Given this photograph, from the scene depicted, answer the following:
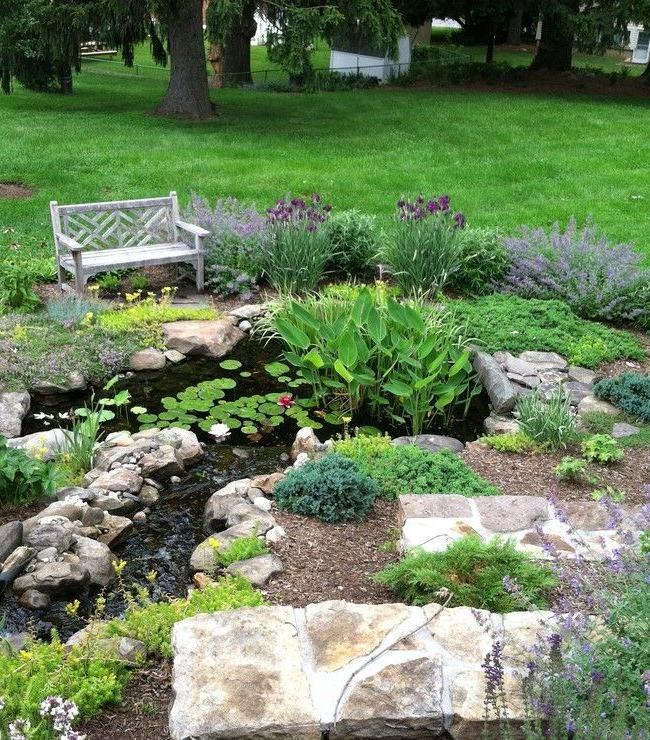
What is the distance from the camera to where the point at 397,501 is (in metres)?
5.00

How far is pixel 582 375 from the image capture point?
6969 mm

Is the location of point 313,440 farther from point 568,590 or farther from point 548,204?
point 548,204

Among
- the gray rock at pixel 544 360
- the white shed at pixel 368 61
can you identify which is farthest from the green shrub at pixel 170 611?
the white shed at pixel 368 61

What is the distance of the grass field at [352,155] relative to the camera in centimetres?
1145

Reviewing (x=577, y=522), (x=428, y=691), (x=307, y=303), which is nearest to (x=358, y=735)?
(x=428, y=691)

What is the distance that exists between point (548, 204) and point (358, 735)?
379 inches

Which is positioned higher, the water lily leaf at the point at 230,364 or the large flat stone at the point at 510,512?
the large flat stone at the point at 510,512

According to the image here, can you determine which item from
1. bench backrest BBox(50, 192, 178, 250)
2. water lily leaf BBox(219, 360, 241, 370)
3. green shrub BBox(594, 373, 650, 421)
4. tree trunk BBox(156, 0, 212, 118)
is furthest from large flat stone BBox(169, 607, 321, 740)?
tree trunk BBox(156, 0, 212, 118)

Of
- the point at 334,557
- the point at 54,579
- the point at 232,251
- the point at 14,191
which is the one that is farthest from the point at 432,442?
the point at 14,191

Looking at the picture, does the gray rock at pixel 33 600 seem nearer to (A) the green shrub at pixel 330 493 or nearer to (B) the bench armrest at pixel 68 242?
(A) the green shrub at pixel 330 493

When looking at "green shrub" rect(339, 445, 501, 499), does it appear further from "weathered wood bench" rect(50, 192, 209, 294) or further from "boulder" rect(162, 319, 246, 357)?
"weathered wood bench" rect(50, 192, 209, 294)

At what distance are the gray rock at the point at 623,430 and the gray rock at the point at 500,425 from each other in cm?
64

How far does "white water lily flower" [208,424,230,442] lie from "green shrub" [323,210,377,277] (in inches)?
117

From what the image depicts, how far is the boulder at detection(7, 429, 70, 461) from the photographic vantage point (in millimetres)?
5715
